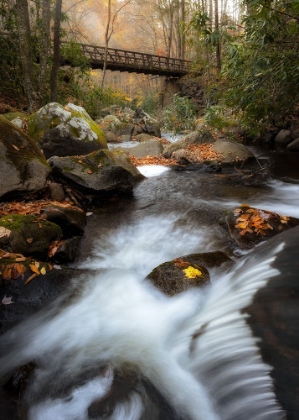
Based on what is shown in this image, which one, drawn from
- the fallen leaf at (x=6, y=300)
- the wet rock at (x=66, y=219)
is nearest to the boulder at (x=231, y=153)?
the wet rock at (x=66, y=219)

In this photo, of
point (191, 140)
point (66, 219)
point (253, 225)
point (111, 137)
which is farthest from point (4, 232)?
point (111, 137)

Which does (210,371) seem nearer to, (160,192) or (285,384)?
A: (285,384)

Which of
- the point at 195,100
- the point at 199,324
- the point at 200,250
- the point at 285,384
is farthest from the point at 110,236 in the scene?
the point at 195,100

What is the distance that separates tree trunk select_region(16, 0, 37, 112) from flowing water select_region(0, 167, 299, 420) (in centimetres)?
783

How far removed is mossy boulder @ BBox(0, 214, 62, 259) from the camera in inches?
141

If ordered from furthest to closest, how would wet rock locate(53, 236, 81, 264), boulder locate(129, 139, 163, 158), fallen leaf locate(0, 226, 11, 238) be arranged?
boulder locate(129, 139, 163, 158)
wet rock locate(53, 236, 81, 264)
fallen leaf locate(0, 226, 11, 238)

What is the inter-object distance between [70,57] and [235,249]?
528 inches

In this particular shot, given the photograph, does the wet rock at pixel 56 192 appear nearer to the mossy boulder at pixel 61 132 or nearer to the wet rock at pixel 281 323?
the mossy boulder at pixel 61 132

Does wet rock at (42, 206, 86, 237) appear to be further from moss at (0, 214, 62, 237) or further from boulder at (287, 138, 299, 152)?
boulder at (287, 138, 299, 152)

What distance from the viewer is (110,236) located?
16.4ft

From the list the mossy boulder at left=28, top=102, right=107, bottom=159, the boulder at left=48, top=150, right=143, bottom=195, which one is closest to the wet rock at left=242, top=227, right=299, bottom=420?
the boulder at left=48, top=150, right=143, bottom=195

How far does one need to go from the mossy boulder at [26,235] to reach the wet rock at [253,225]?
280 cm

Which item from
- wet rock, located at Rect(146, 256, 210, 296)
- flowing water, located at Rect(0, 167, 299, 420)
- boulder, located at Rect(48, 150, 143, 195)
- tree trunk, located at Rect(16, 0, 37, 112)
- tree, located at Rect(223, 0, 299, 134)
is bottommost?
flowing water, located at Rect(0, 167, 299, 420)

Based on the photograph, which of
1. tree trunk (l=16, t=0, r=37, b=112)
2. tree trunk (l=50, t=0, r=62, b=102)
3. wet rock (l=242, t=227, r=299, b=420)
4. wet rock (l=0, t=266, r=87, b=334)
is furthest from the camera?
tree trunk (l=50, t=0, r=62, b=102)
